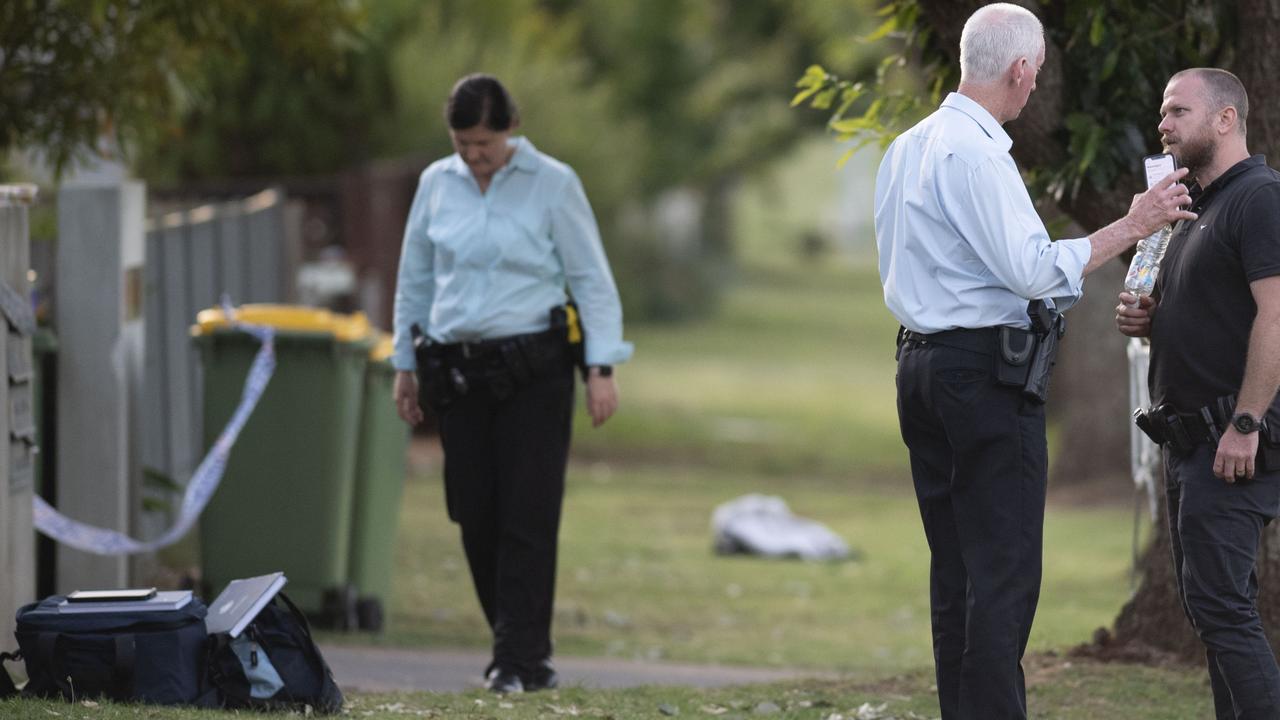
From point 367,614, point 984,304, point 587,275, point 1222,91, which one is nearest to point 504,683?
point 587,275

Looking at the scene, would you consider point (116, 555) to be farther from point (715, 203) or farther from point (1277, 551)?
point (715, 203)

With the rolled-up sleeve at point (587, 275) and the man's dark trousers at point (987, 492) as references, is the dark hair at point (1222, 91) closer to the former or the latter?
the man's dark trousers at point (987, 492)

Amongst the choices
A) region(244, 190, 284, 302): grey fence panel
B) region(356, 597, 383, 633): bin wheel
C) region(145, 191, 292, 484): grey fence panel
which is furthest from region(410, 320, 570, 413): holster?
region(244, 190, 284, 302): grey fence panel

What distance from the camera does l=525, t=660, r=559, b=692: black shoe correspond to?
6.73m

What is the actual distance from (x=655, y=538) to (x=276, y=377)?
534 centimetres

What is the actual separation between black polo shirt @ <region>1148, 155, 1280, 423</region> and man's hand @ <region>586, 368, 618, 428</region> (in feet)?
6.95

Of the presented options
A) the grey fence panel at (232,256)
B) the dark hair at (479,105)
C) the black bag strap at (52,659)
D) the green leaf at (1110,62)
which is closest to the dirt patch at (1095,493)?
the grey fence panel at (232,256)

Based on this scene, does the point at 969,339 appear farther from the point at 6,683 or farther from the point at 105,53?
the point at 105,53

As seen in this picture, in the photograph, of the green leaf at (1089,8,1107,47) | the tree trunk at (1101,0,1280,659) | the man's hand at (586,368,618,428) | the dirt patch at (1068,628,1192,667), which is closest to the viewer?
the green leaf at (1089,8,1107,47)

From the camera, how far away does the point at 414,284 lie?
688cm

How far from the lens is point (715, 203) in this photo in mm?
51625

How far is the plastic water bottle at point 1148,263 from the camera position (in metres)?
5.25

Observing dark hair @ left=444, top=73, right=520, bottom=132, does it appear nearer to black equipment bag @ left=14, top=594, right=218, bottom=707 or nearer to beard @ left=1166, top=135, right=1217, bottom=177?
black equipment bag @ left=14, top=594, right=218, bottom=707

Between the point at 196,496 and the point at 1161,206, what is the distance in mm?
4806
